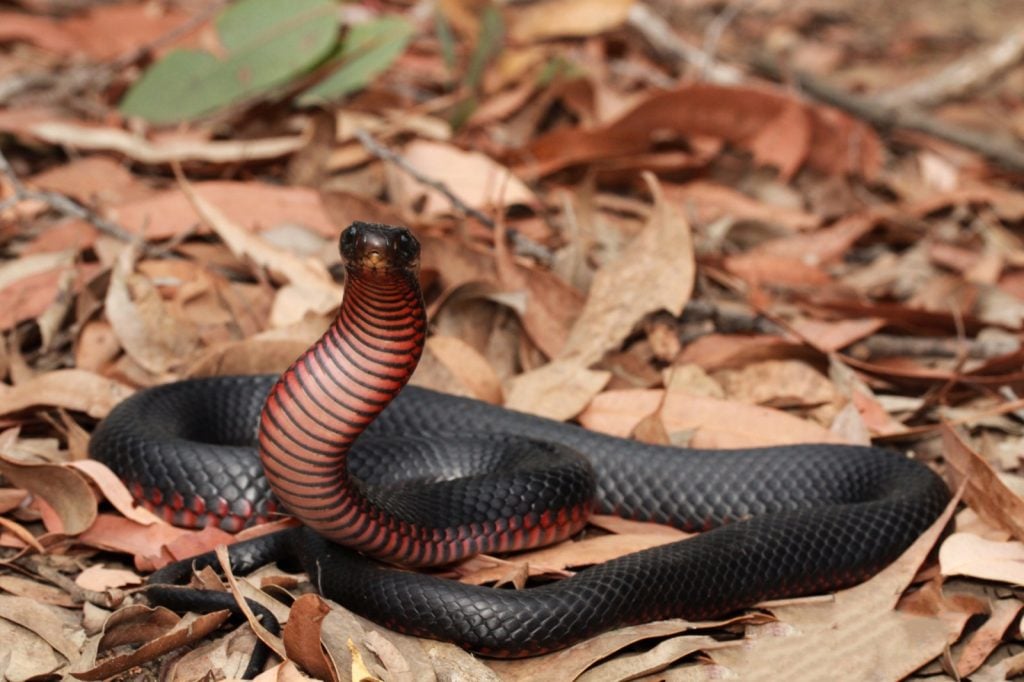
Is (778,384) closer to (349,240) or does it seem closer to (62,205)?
(349,240)

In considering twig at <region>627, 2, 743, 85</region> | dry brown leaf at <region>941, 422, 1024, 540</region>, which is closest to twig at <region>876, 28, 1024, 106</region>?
twig at <region>627, 2, 743, 85</region>

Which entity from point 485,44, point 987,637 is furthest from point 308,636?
point 485,44

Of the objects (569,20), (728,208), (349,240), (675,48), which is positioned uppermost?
(349,240)

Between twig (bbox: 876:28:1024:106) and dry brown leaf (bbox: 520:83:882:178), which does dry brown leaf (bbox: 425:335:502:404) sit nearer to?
dry brown leaf (bbox: 520:83:882:178)

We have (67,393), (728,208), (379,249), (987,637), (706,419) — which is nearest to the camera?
(379,249)

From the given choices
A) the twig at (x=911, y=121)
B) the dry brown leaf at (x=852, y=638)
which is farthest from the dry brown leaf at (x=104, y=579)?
the twig at (x=911, y=121)

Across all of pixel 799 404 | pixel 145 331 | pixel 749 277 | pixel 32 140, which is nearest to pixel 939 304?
pixel 749 277

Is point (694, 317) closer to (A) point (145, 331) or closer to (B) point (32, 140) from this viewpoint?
(A) point (145, 331)
